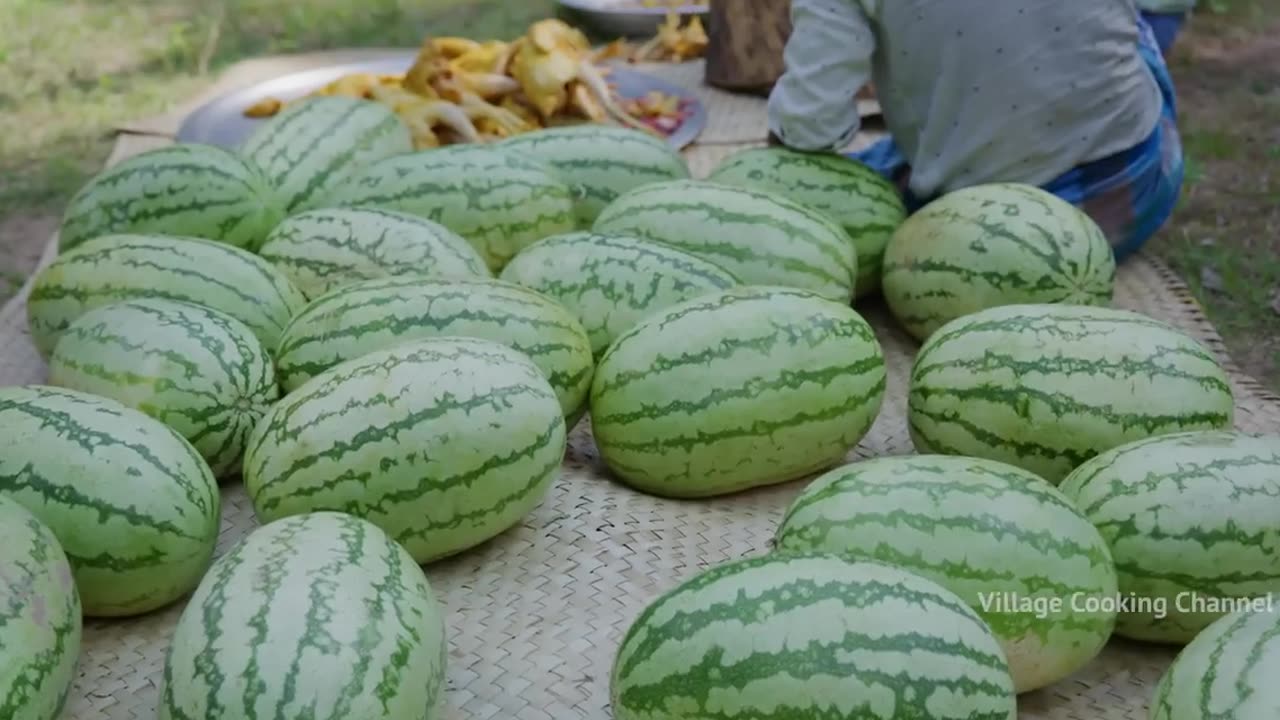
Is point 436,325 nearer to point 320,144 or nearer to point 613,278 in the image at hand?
point 613,278

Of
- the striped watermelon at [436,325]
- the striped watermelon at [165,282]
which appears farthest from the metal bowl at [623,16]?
the striped watermelon at [436,325]

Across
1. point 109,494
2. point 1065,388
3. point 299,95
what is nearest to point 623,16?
point 299,95

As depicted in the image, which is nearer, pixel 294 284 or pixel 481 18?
pixel 294 284

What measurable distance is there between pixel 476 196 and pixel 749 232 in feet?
1.99

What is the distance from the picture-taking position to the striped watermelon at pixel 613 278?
96.6 inches

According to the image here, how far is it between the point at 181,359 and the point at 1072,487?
141cm

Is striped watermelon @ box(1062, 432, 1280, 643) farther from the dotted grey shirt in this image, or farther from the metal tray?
the metal tray

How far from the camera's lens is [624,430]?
2.21 metres

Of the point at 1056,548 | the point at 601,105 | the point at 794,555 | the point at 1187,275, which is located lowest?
the point at 1187,275

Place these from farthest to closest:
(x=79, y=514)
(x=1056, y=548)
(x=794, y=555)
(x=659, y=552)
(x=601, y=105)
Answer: (x=601, y=105)
(x=659, y=552)
(x=79, y=514)
(x=1056, y=548)
(x=794, y=555)

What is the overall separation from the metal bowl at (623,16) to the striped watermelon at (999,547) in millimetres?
3989

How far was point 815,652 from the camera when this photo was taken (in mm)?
1475

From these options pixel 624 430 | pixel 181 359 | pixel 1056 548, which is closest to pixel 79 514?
pixel 181 359

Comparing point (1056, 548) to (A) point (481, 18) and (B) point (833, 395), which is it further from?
(A) point (481, 18)
